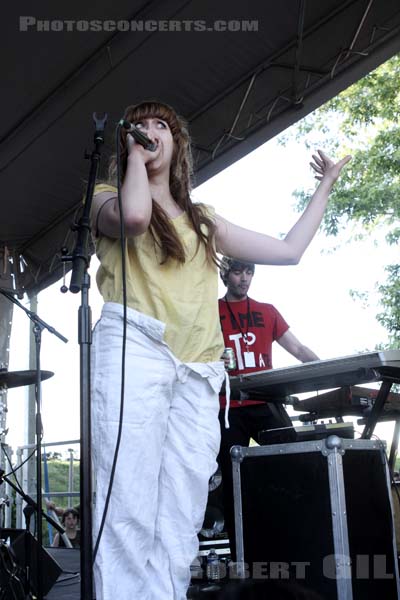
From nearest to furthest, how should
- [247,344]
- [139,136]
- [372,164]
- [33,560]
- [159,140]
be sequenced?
[139,136], [159,140], [33,560], [247,344], [372,164]

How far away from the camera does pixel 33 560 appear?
3148 mm

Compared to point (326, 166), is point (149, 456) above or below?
below

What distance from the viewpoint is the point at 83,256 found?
5.13 ft

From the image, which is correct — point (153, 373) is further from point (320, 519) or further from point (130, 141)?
point (320, 519)

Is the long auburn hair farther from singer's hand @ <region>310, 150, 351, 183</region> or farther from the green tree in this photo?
the green tree

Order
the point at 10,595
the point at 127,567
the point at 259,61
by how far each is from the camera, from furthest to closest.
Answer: the point at 259,61 < the point at 10,595 < the point at 127,567

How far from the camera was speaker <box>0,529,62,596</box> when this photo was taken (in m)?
3.04

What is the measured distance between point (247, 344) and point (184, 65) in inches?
83.4

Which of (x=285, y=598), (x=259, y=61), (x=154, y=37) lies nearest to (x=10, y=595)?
(x=285, y=598)

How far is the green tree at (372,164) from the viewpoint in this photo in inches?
346

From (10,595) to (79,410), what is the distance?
6.08 feet

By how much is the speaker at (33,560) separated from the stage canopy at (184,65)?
2.82m

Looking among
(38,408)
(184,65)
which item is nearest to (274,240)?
(38,408)

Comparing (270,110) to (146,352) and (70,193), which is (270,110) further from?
(146,352)
